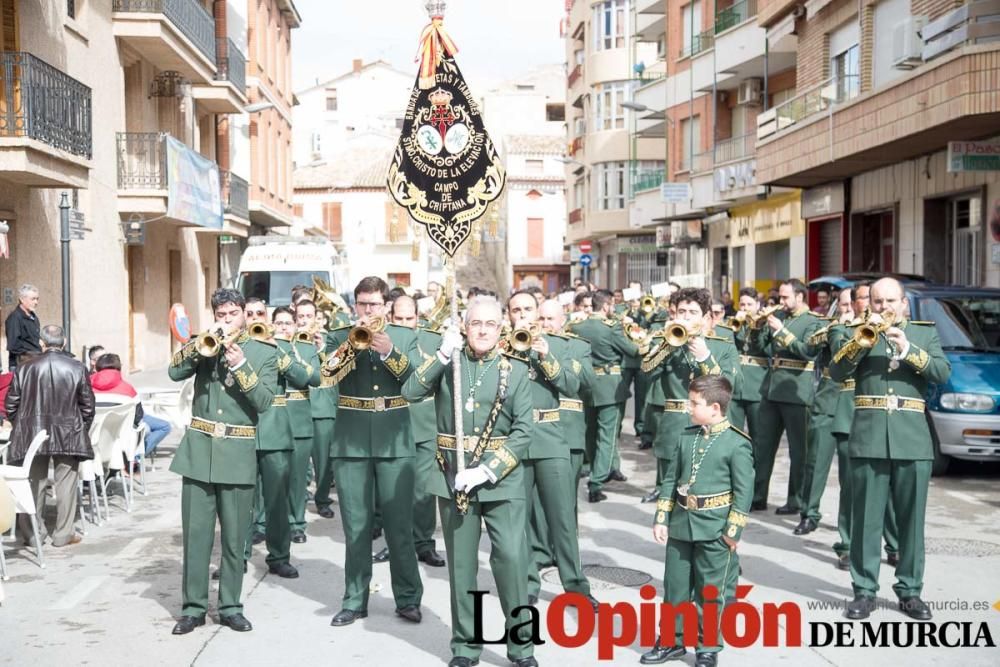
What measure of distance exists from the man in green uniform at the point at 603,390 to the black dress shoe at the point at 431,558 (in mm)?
2735

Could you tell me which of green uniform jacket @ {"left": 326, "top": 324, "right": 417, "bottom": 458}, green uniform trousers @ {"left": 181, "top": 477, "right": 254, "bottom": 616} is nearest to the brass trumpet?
green uniform jacket @ {"left": 326, "top": 324, "right": 417, "bottom": 458}

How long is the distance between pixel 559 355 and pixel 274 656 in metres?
3.02

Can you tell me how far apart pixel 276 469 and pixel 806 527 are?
4490 millimetres

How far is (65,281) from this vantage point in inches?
544

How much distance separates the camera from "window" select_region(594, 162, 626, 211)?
1854 inches

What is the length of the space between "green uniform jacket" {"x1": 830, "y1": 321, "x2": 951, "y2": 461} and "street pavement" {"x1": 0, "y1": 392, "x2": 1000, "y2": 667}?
107cm

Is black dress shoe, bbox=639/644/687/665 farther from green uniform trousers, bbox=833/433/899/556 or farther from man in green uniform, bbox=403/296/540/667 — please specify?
green uniform trousers, bbox=833/433/899/556

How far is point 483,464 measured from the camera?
6.05m

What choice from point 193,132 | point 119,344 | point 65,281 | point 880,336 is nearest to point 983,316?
point 880,336

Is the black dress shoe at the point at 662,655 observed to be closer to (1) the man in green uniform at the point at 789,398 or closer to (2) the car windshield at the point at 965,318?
(1) the man in green uniform at the point at 789,398

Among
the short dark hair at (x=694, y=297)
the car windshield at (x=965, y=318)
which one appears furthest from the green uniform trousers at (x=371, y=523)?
the car windshield at (x=965, y=318)

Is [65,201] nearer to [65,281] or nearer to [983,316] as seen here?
[65,281]

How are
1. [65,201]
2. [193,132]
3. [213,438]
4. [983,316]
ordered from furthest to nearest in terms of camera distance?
[193,132], [65,201], [983,316], [213,438]

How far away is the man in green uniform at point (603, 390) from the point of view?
37.1 feet
